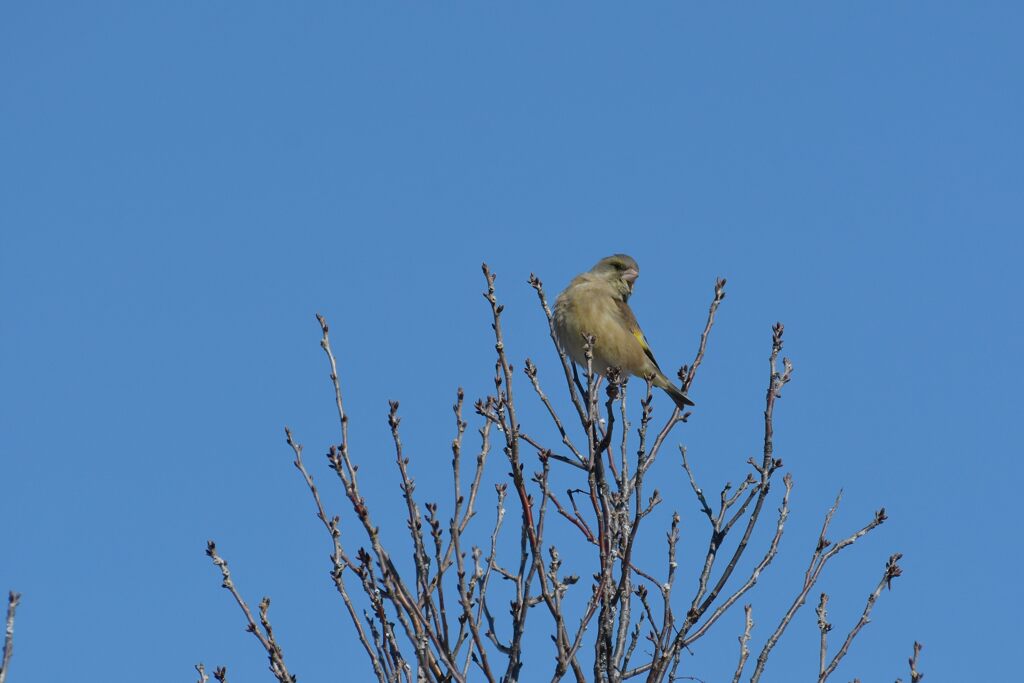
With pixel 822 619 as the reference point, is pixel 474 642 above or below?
below

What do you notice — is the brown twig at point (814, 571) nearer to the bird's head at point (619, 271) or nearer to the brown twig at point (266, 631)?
the brown twig at point (266, 631)

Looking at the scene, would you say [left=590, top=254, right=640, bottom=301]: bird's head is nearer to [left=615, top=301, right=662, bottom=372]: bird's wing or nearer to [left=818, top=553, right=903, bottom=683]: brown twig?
[left=615, top=301, right=662, bottom=372]: bird's wing

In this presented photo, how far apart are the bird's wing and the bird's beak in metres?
0.22

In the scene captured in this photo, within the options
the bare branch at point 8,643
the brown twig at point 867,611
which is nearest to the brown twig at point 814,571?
the brown twig at point 867,611

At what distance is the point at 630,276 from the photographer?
9.16 metres

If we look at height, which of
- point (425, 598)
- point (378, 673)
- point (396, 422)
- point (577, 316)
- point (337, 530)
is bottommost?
point (378, 673)

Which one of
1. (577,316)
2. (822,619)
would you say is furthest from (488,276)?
(577,316)

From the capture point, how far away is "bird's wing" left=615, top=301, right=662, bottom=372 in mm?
8656

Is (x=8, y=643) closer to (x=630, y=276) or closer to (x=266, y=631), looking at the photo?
(x=266, y=631)

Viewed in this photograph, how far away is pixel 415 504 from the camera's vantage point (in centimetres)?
412

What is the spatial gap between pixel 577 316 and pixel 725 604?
13.2 feet

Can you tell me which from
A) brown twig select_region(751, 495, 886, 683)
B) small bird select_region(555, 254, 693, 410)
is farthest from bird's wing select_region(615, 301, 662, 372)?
brown twig select_region(751, 495, 886, 683)

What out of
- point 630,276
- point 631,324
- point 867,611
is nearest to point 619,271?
point 630,276

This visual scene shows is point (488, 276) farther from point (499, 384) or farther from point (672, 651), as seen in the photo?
point (672, 651)
